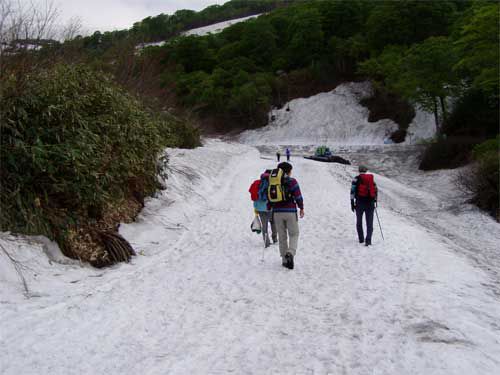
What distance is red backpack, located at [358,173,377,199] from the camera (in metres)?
10.3

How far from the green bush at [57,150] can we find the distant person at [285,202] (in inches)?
143

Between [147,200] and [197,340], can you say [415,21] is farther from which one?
[197,340]

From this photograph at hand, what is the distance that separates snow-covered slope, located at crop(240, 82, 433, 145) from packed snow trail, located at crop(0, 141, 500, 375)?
44.6 metres

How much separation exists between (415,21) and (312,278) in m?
62.2

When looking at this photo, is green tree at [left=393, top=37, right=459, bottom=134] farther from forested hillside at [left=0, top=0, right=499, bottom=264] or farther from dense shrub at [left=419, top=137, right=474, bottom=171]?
dense shrub at [left=419, top=137, right=474, bottom=171]

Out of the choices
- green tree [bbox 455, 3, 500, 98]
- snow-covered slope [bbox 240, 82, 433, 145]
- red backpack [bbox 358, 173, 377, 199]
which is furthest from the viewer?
snow-covered slope [bbox 240, 82, 433, 145]

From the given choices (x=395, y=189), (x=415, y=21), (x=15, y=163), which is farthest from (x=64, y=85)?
(x=415, y=21)

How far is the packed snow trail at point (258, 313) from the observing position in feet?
15.5

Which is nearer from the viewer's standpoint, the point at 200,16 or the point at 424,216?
the point at 424,216

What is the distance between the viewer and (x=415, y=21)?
6047 centimetres

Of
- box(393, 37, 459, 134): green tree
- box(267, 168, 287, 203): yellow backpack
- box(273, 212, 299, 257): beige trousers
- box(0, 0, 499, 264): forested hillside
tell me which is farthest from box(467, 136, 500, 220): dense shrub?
box(393, 37, 459, 134): green tree

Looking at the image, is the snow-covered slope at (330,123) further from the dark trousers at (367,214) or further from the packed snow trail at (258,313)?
the packed snow trail at (258,313)

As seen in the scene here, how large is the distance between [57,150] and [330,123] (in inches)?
2104

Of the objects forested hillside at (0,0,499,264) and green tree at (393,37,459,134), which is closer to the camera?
forested hillside at (0,0,499,264)
